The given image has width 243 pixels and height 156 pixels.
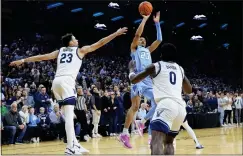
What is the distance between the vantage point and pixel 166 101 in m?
5.18

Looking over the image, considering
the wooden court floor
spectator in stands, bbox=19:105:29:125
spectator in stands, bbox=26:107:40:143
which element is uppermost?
spectator in stands, bbox=19:105:29:125

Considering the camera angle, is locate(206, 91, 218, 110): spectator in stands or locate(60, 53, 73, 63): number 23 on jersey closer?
locate(60, 53, 73, 63): number 23 on jersey

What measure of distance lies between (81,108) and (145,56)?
15.0 feet

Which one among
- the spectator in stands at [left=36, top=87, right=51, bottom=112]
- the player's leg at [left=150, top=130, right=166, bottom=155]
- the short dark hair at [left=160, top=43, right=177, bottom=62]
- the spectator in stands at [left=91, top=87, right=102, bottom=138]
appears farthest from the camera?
the spectator in stands at [left=91, top=87, right=102, bottom=138]

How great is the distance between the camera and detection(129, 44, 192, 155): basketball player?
504 cm

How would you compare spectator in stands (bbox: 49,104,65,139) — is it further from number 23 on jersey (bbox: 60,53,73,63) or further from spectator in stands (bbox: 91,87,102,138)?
number 23 on jersey (bbox: 60,53,73,63)

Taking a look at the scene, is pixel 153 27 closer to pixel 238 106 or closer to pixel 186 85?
pixel 238 106

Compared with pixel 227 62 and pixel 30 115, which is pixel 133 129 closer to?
pixel 30 115

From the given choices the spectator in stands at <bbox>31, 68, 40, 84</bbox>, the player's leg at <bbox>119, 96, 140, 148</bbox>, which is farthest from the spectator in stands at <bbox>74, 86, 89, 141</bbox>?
the spectator in stands at <bbox>31, 68, 40, 84</bbox>

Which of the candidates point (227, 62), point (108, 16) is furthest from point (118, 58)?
point (227, 62)

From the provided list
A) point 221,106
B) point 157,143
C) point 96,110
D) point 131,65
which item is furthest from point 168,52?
point 221,106

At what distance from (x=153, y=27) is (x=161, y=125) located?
2107 cm

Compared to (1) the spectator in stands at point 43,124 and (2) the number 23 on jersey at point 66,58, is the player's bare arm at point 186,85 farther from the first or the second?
(1) the spectator in stands at point 43,124

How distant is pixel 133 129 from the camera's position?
15.0 meters
